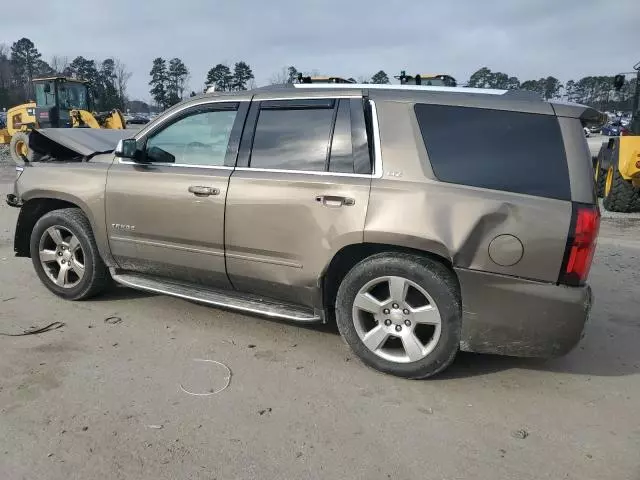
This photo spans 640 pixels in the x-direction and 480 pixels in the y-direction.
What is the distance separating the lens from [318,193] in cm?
343

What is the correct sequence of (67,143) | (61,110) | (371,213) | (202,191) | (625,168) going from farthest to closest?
(61,110) → (625,168) → (67,143) → (202,191) → (371,213)

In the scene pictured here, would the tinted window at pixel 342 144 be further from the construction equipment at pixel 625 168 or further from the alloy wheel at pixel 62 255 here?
the construction equipment at pixel 625 168

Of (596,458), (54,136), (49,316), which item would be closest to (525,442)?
(596,458)

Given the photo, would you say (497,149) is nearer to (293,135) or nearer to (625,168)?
(293,135)

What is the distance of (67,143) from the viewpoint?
4750 millimetres

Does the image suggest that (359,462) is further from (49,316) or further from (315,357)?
(49,316)

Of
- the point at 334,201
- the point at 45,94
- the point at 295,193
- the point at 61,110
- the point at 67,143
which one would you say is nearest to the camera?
the point at 334,201

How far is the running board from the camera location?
146 inches

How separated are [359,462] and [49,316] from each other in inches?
120

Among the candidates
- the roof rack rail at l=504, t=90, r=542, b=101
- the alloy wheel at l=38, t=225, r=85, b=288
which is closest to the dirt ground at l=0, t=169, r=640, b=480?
the alloy wheel at l=38, t=225, r=85, b=288

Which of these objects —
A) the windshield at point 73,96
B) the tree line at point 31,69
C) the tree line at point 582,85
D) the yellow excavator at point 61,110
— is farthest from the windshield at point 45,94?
the tree line at point 31,69

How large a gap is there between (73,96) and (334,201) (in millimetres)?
18570

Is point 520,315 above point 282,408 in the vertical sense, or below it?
above

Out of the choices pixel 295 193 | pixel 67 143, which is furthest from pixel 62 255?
pixel 295 193
